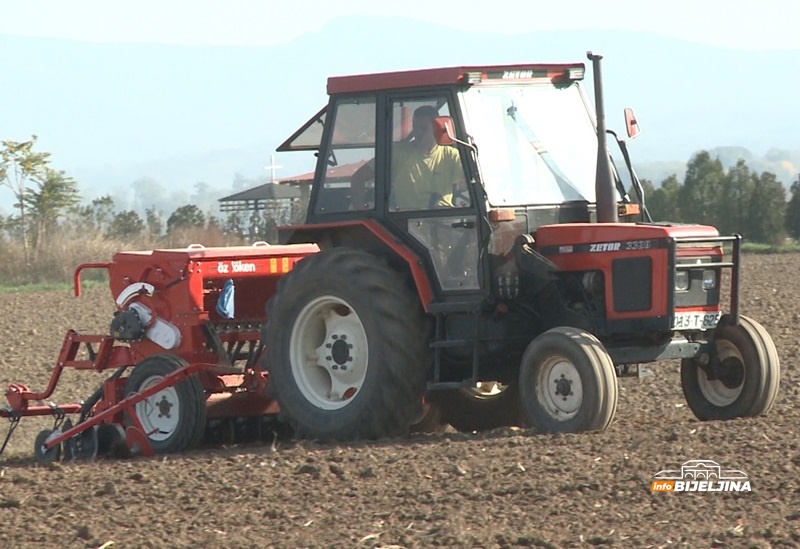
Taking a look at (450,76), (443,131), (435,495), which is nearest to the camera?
(435,495)

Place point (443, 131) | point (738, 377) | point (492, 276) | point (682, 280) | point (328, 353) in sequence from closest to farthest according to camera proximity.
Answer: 1. point (443, 131)
2. point (682, 280)
3. point (492, 276)
4. point (738, 377)
5. point (328, 353)

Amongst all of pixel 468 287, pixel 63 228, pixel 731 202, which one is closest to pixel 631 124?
A: pixel 468 287

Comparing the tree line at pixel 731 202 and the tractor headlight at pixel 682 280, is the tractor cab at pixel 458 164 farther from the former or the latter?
the tree line at pixel 731 202

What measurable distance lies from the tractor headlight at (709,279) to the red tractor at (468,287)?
0.01 meters

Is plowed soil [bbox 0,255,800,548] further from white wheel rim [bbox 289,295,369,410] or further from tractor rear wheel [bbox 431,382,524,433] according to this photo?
tractor rear wheel [bbox 431,382,524,433]

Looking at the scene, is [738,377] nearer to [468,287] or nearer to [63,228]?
[468,287]

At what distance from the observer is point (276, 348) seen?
29.5ft

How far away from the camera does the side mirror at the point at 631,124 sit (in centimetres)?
899

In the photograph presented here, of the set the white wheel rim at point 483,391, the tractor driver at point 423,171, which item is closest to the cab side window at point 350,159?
the tractor driver at point 423,171

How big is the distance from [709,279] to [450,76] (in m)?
1.91

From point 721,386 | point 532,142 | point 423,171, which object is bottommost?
point 721,386

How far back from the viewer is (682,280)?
8367 millimetres

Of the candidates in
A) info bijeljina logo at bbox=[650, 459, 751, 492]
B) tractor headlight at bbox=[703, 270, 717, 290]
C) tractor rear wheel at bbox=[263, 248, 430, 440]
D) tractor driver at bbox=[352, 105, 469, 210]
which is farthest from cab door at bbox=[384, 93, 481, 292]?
info bijeljina logo at bbox=[650, 459, 751, 492]

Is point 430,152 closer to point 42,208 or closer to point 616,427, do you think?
point 616,427
